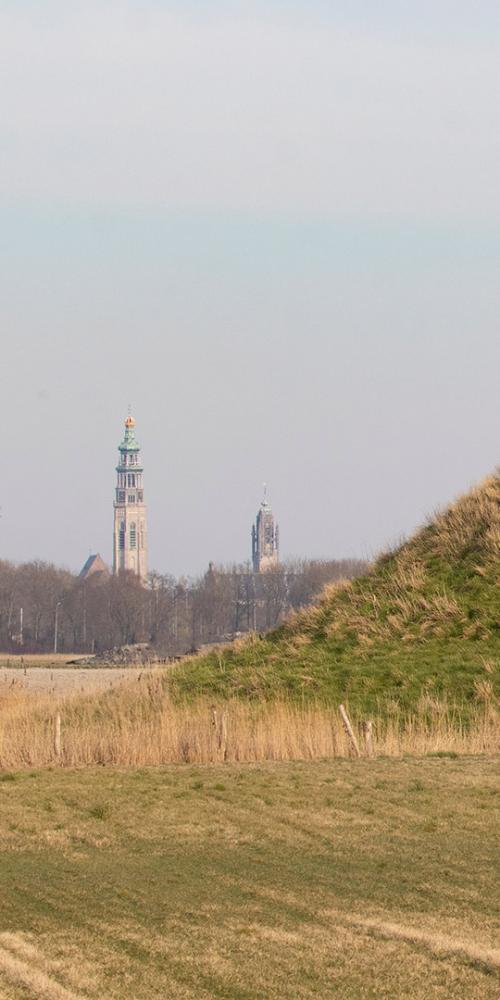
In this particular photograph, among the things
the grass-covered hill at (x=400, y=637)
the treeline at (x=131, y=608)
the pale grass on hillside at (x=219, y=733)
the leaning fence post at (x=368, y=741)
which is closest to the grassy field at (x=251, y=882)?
the pale grass on hillside at (x=219, y=733)

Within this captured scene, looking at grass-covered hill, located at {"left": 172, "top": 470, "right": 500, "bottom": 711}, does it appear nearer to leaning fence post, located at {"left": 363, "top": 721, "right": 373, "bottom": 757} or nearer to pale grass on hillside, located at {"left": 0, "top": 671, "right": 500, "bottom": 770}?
pale grass on hillside, located at {"left": 0, "top": 671, "right": 500, "bottom": 770}

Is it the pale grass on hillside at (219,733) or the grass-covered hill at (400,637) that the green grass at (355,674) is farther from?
the pale grass on hillside at (219,733)

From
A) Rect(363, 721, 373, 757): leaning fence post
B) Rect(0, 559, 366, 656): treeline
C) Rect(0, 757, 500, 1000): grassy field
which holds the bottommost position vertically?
Rect(0, 757, 500, 1000): grassy field

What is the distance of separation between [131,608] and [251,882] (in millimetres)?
123192

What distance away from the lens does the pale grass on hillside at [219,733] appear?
2372 centimetres

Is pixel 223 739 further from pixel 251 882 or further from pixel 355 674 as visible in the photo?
pixel 355 674

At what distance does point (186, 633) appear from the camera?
145 m

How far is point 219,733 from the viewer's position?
965 inches

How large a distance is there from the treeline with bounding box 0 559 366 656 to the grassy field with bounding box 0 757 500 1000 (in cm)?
11095

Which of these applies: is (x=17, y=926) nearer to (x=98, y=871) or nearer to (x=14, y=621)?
(x=98, y=871)

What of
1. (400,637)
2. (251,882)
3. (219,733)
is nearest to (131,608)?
(400,637)

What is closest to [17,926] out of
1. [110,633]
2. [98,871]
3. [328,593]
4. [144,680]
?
[98,871]

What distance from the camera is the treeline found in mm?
136125

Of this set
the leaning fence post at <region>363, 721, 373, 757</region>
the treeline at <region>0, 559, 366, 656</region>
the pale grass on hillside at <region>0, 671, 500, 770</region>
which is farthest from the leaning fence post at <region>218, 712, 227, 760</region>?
the treeline at <region>0, 559, 366, 656</region>
